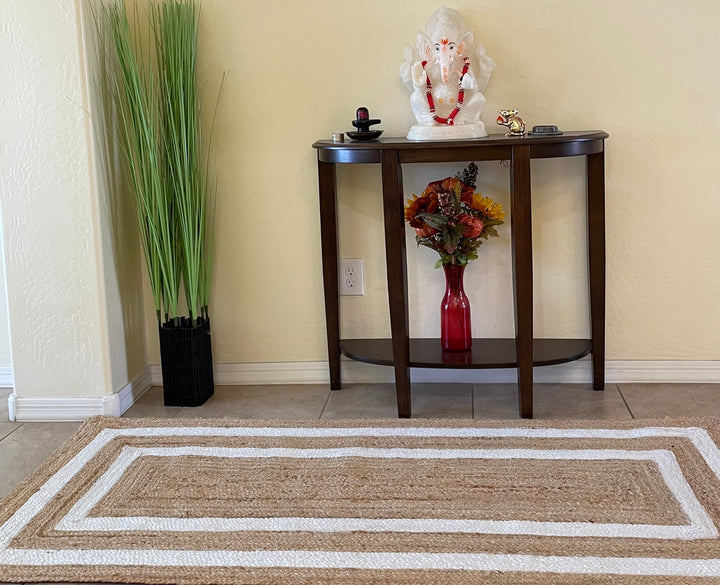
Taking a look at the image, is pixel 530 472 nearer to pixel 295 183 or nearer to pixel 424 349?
pixel 424 349

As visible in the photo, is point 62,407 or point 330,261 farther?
point 330,261

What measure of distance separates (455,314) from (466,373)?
0.90ft

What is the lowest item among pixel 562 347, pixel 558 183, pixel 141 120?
pixel 562 347

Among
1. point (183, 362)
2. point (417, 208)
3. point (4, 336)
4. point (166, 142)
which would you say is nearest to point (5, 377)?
point (4, 336)

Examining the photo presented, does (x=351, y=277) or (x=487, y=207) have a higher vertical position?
(x=487, y=207)

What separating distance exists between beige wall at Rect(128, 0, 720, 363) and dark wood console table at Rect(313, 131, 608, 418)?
9 centimetres

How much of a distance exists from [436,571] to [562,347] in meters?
1.16

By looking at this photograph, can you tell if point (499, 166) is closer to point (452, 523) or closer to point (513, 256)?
point (513, 256)

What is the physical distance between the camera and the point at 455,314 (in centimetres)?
278

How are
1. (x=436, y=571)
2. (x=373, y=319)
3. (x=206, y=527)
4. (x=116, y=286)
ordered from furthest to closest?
(x=373, y=319) < (x=116, y=286) < (x=206, y=527) < (x=436, y=571)

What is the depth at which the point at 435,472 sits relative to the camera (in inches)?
88.9

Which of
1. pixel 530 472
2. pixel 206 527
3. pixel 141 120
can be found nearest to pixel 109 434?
pixel 206 527

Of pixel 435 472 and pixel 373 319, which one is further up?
pixel 373 319

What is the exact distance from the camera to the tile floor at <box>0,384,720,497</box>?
2.65 meters
